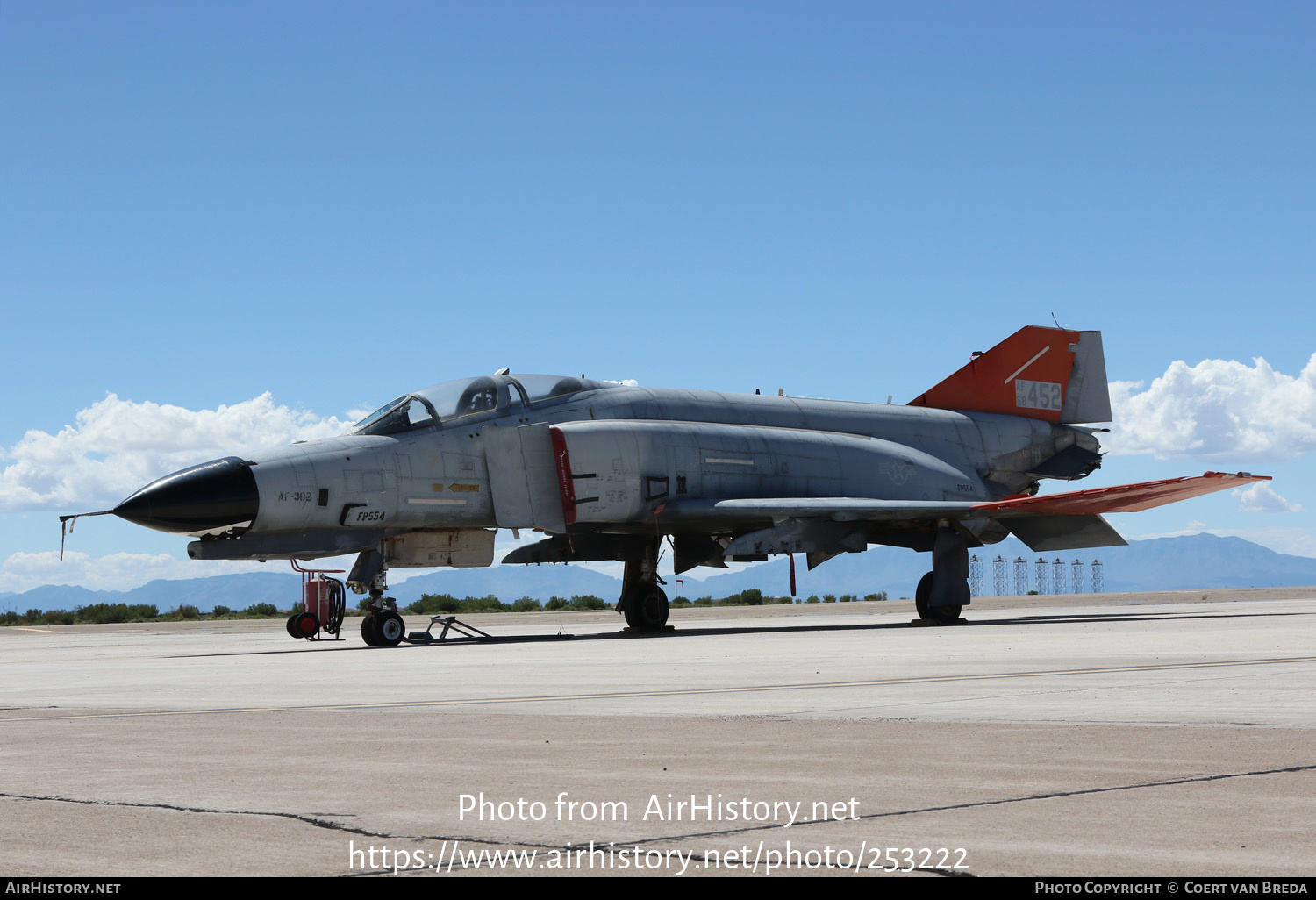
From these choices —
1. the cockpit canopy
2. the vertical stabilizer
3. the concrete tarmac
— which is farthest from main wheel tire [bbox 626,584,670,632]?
the concrete tarmac

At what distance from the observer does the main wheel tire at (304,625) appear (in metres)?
23.5

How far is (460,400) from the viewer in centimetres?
2331

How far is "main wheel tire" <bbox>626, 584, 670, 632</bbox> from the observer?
83.0 ft

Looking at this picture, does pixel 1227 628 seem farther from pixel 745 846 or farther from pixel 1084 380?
pixel 745 846

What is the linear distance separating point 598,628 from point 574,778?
2357 cm

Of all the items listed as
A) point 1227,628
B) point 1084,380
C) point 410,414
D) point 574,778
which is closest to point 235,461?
point 410,414

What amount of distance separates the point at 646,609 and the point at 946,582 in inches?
219

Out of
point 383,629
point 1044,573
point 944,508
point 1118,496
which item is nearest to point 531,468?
point 383,629

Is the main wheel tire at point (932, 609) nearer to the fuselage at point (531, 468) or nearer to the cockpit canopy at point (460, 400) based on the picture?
the fuselage at point (531, 468)

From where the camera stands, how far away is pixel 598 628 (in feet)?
96.3

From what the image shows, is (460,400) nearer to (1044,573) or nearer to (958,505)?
(958,505)

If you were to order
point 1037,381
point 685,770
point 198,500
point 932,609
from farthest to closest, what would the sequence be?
point 1037,381, point 932,609, point 198,500, point 685,770

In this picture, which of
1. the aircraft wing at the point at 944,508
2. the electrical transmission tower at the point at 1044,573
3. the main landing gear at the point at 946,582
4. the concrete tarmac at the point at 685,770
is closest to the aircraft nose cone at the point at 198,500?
the concrete tarmac at the point at 685,770

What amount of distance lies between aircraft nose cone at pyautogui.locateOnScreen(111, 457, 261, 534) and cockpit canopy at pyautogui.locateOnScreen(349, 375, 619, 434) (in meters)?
2.74
